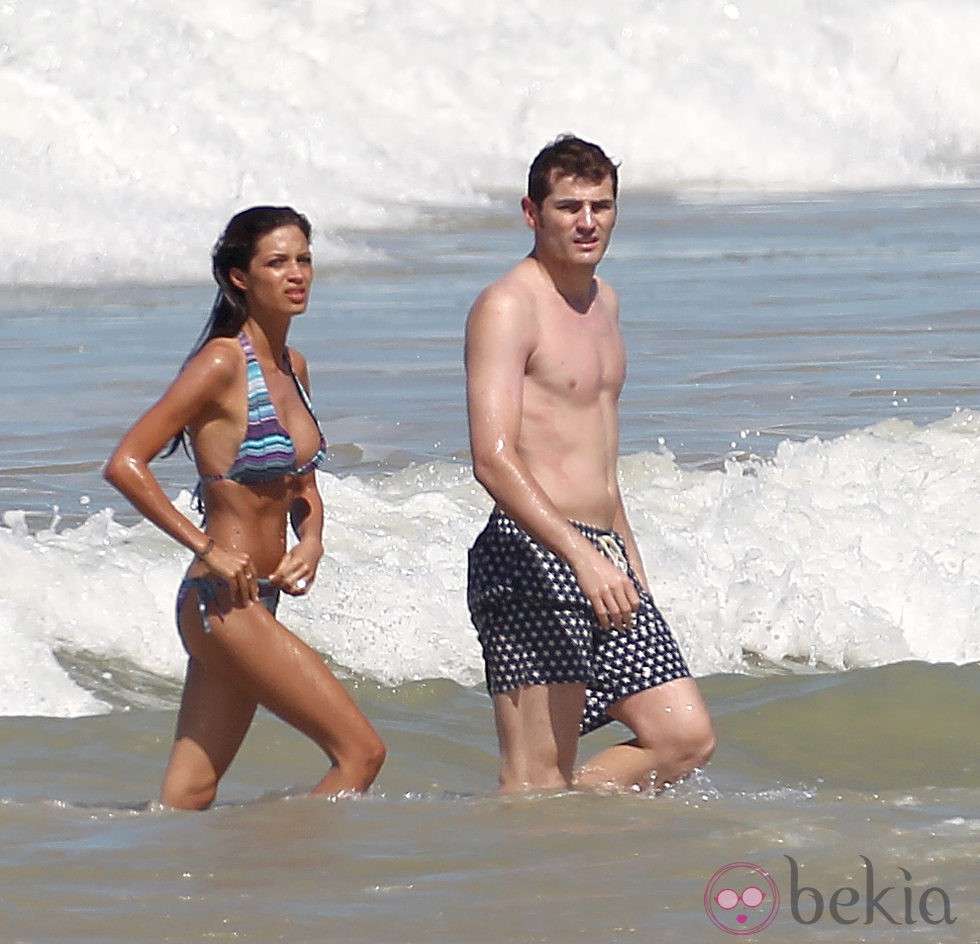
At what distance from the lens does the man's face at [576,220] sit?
5160 mm

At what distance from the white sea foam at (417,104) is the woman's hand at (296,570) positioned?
1246 cm

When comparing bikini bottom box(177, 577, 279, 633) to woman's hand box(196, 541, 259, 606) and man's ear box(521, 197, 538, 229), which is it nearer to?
woman's hand box(196, 541, 259, 606)

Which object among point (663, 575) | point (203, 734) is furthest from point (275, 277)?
point (663, 575)

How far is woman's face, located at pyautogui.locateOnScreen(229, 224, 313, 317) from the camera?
5164mm

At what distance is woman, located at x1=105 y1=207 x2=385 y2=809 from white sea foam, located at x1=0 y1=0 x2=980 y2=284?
12.4m

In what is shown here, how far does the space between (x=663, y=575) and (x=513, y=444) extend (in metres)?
3.68

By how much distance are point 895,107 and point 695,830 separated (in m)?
22.7

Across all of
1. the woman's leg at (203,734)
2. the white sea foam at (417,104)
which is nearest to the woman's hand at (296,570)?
the woman's leg at (203,734)

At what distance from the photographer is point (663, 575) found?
28.1 feet

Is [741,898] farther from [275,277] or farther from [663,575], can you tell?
[663,575]

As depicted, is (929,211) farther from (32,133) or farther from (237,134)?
(32,133)

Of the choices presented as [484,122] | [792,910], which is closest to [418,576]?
[792,910]

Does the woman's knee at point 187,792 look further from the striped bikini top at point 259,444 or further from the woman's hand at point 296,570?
the striped bikini top at point 259,444

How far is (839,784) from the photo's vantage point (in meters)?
6.67
